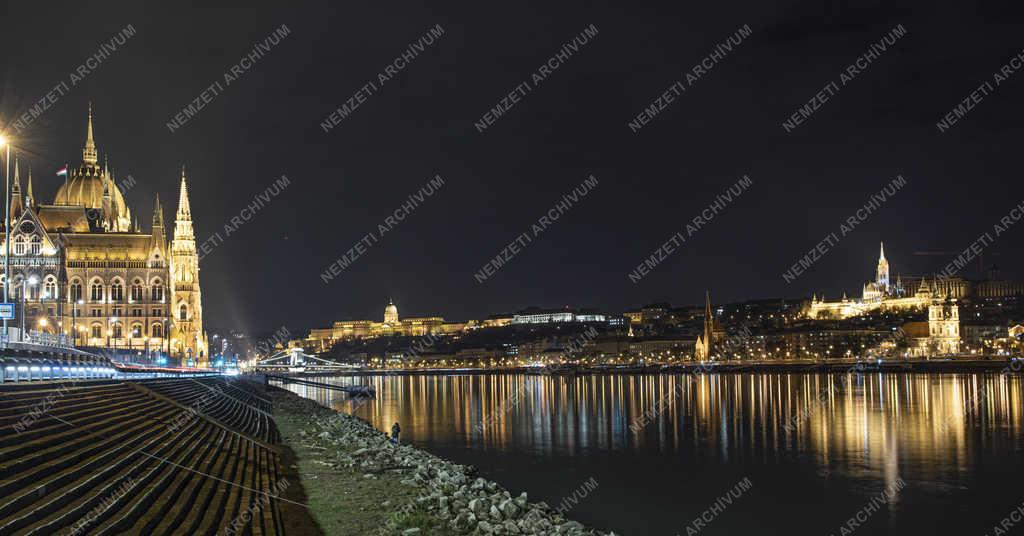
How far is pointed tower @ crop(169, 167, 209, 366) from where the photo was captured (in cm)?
9788

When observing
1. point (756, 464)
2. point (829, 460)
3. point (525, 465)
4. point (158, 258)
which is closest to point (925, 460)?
point (829, 460)

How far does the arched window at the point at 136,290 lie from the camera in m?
91.3

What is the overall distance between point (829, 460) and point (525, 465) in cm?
1017

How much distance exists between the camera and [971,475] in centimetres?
2812

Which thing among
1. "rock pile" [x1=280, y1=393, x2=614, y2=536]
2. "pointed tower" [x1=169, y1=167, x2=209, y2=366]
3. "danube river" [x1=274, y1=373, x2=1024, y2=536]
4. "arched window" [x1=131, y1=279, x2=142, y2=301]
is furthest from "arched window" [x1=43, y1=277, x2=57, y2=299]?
"rock pile" [x1=280, y1=393, x2=614, y2=536]

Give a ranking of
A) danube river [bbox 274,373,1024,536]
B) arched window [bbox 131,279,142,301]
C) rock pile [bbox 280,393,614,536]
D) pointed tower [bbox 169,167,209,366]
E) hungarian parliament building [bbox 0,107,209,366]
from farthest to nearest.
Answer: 1. pointed tower [bbox 169,167,209,366]
2. arched window [bbox 131,279,142,301]
3. hungarian parliament building [bbox 0,107,209,366]
4. danube river [bbox 274,373,1024,536]
5. rock pile [bbox 280,393,614,536]

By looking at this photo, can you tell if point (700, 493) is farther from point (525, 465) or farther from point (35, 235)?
point (35, 235)

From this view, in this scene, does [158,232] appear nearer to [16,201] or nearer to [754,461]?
[16,201]

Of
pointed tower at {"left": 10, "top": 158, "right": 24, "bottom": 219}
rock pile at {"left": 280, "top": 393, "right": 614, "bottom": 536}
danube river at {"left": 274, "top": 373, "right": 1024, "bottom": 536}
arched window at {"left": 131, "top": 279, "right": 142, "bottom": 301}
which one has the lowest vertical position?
danube river at {"left": 274, "top": 373, "right": 1024, "bottom": 536}

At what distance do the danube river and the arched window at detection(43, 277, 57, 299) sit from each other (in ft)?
140

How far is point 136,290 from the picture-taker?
9138 centimetres

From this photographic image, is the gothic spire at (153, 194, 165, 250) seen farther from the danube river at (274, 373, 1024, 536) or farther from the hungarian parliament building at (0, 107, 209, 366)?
the danube river at (274, 373, 1024, 536)

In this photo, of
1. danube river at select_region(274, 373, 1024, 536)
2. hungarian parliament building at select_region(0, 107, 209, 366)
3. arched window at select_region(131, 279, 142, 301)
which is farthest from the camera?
arched window at select_region(131, 279, 142, 301)

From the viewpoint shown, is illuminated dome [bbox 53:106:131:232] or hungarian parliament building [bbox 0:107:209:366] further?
illuminated dome [bbox 53:106:131:232]
